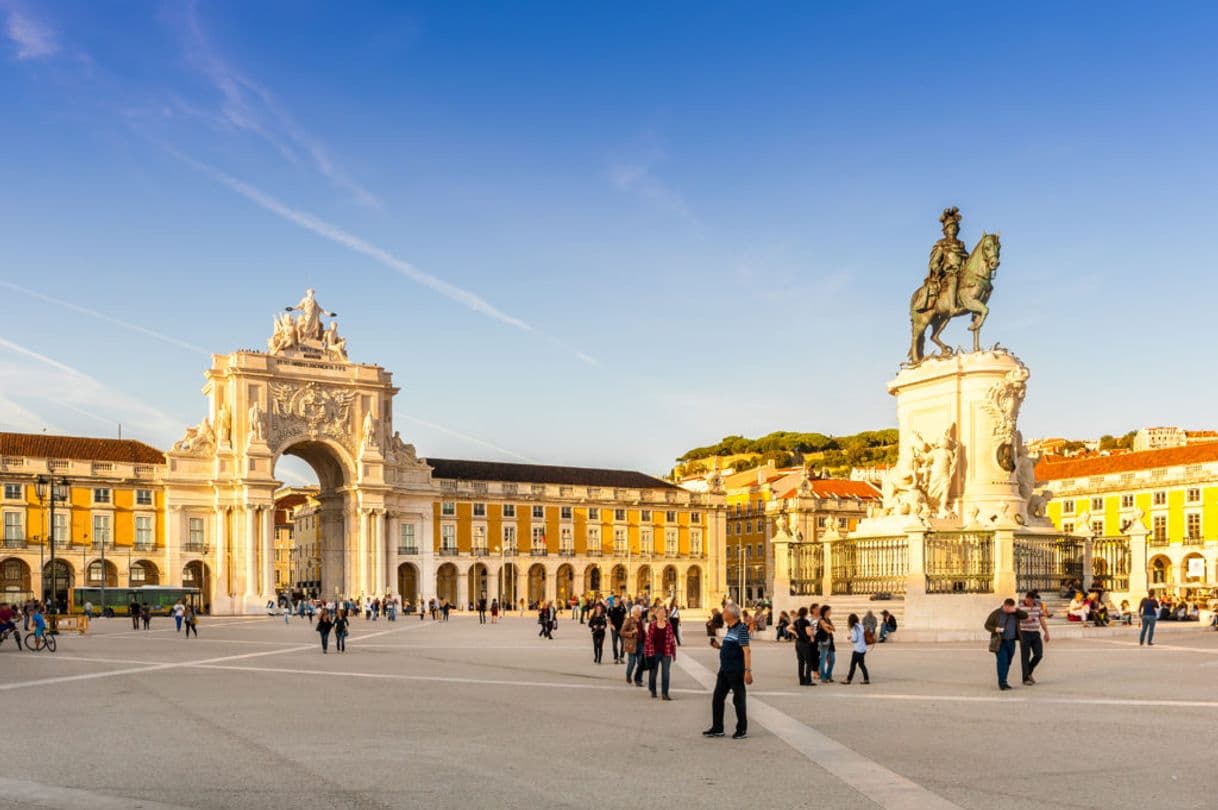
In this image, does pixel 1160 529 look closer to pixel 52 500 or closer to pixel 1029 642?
pixel 52 500

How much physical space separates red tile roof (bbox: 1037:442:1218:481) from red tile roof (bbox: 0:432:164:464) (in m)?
59.7

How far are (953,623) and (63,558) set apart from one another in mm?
65688

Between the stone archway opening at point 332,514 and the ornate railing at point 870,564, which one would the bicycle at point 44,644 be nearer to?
the ornate railing at point 870,564

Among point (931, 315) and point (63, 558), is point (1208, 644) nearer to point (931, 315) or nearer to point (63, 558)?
point (931, 315)

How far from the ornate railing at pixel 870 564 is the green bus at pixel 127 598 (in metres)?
47.4

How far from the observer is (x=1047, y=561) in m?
33.6

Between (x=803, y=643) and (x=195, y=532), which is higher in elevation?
(x=803, y=643)

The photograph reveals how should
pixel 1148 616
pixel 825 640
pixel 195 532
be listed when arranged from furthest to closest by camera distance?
pixel 195 532, pixel 1148 616, pixel 825 640

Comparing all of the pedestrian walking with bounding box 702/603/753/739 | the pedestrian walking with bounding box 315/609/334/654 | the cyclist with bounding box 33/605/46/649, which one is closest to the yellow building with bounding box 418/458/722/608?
the cyclist with bounding box 33/605/46/649

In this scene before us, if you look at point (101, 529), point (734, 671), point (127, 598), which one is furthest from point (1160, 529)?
point (734, 671)

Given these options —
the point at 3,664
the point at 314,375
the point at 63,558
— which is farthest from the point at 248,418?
the point at 3,664

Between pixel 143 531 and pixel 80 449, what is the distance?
885cm

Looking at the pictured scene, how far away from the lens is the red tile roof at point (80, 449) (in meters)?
87.0

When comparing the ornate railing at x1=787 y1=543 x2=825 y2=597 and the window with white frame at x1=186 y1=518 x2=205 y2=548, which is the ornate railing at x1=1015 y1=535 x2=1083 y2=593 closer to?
the ornate railing at x1=787 y1=543 x2=825 y2=597
